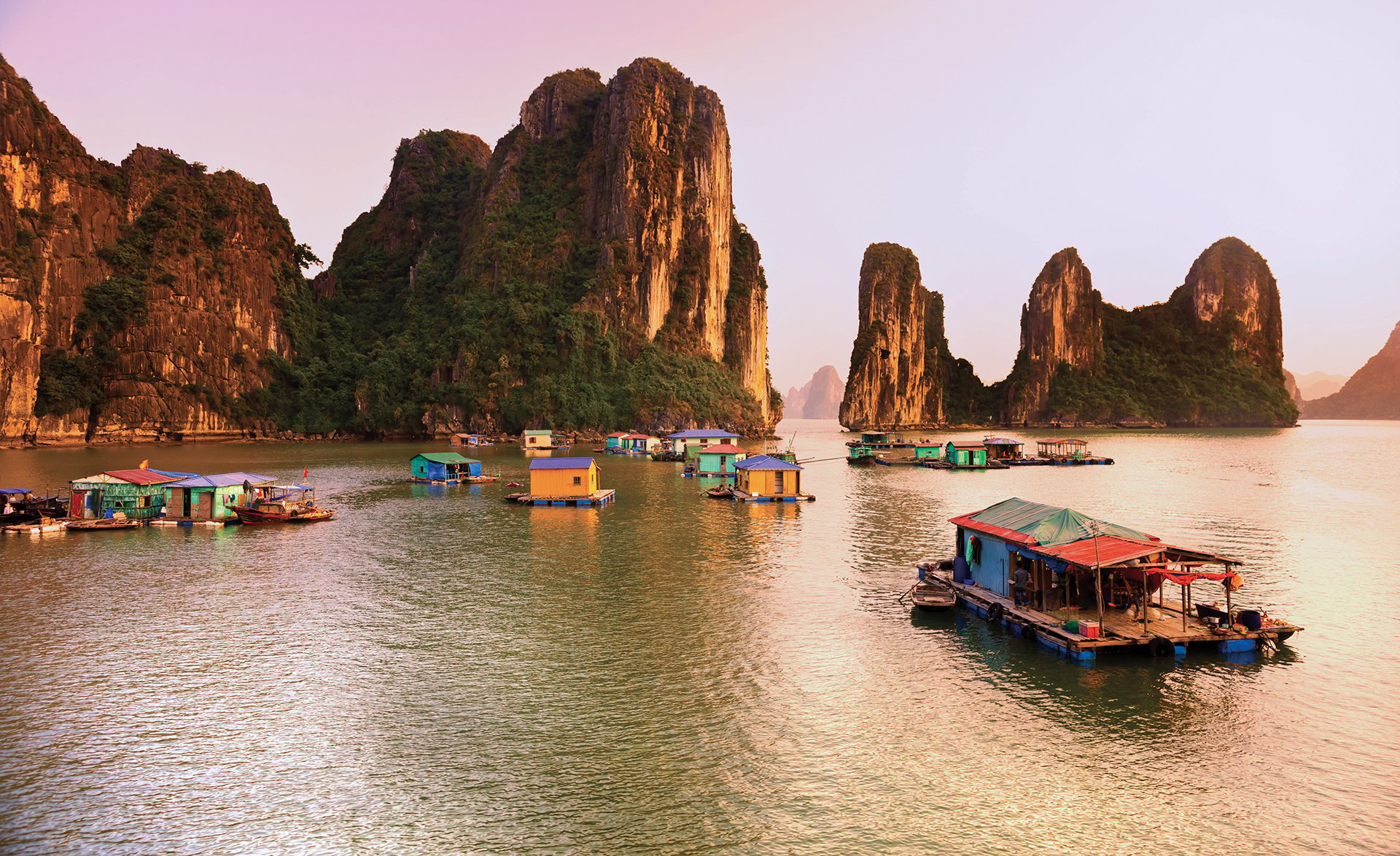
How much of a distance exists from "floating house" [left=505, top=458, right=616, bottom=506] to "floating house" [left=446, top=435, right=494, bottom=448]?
223 feet

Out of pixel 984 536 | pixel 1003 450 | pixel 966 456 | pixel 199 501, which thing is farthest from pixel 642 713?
pixel 1003 450

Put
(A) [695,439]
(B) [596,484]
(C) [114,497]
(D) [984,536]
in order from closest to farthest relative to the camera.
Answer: (D) [984,536] → (C) [114,497] → (B) [596,484] → (A) [695,439]

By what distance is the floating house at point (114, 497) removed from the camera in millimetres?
41125

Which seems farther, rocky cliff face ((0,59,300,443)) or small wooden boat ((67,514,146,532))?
rocky cliff face ((0,59,300,443))

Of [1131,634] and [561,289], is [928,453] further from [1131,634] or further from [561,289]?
[561,289]

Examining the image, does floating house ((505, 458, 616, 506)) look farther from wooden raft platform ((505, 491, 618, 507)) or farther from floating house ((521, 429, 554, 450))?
floating house ((521, 429, 554, 450))

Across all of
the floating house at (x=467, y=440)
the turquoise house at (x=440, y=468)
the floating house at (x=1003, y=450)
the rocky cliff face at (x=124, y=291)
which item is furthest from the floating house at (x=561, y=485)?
the rocky cliff face at (x=124, y=291)

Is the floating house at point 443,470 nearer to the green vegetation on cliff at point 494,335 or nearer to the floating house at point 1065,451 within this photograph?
the green vegetation on cliff at point 494,335

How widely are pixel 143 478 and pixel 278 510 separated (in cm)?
754

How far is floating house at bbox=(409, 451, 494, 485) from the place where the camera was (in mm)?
64875

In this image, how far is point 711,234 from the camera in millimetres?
161625

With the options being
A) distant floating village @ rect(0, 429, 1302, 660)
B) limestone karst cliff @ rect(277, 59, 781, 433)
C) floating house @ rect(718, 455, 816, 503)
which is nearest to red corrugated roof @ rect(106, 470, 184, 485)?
distant floating village @ rect(0, 429, 1302, 660)

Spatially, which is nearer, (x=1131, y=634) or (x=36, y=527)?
(x=1131, y=634)

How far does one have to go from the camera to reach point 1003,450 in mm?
93562
